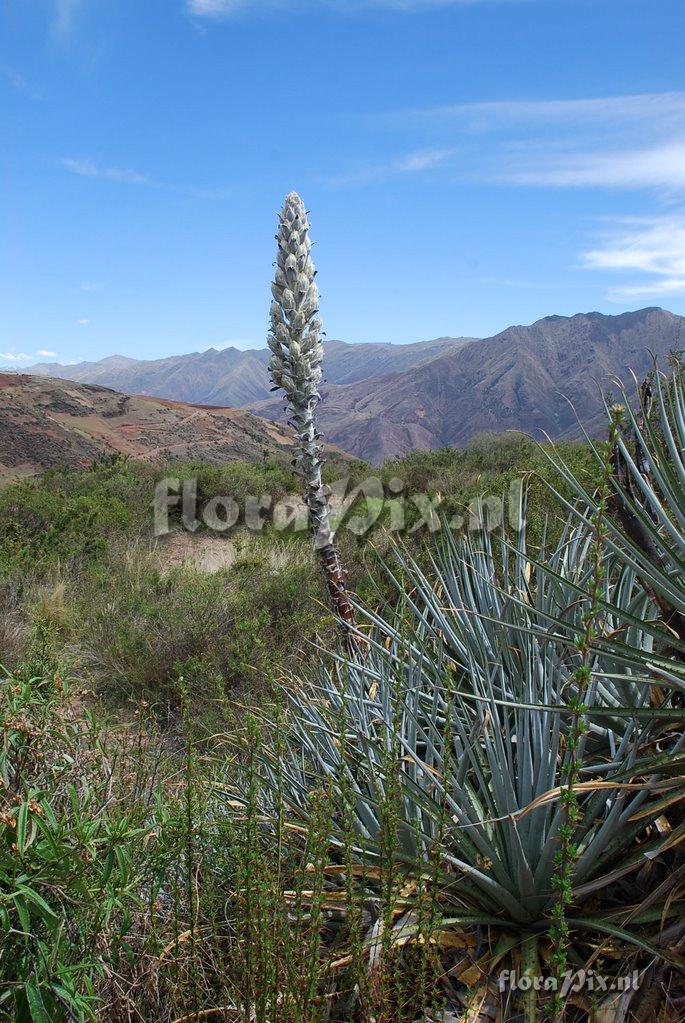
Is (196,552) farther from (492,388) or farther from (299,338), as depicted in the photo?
(492,388)

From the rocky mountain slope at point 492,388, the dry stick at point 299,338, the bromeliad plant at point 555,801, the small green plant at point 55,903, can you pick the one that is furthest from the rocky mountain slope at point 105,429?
the rocky mountain slope at point 492,388

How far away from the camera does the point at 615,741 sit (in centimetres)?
224

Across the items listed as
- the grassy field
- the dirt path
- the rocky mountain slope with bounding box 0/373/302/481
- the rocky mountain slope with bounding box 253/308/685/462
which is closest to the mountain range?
the rocky mountain slope with bounding box 253/308/685/462

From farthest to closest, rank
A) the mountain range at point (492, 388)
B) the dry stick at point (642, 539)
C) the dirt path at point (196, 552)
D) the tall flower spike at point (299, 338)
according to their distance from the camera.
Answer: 1. the mountain range at point (492, 388)
2. the dirt path at point (196, 552)
3. the tall flower spike at point (299, 338)
4. the dry stick at point (642, 539)

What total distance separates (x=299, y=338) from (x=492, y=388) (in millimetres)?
180913

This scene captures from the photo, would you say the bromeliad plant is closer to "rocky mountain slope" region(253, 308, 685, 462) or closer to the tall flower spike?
the tall flower spike

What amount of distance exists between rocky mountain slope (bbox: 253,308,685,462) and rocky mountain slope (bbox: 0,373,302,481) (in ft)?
327

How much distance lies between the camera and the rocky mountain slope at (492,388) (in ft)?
484

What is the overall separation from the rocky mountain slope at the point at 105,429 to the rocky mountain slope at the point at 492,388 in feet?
327

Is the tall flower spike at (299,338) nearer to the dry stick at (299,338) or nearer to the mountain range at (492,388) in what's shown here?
the dry stick at (299,338)

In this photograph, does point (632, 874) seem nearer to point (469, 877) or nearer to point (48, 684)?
point (469, 877)

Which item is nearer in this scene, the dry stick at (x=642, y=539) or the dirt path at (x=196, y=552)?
the dry stick at (x=642, y=539)

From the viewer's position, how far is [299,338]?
172 inches

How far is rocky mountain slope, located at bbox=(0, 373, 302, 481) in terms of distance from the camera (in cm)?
2203
